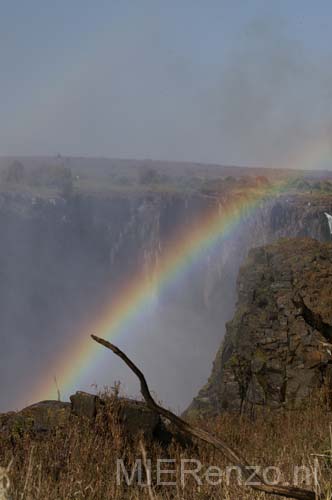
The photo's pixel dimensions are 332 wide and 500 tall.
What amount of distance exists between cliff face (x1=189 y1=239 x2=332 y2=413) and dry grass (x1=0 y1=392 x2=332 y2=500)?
11.4 ft

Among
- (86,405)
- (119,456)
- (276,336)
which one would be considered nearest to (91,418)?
(86,405)

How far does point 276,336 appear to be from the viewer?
494 inches

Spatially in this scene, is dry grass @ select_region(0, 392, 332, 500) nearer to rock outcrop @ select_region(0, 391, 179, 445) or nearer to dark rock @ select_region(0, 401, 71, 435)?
rock outcrop @ select_region(0, 391, 179, 445)

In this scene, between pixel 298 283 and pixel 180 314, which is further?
pixel 180 314

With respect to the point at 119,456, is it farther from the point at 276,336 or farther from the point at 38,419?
the point at 276,336

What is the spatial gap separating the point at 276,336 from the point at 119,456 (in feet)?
23.7

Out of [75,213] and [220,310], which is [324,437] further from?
[75,213]

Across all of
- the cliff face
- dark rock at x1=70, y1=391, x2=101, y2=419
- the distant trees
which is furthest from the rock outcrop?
the distant trees

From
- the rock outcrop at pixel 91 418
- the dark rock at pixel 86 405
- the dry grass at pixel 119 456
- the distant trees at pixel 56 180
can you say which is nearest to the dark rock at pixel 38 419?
the rock outcrop at pixel 91 418

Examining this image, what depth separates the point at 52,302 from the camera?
56.4m

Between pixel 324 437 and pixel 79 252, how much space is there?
5165 cm

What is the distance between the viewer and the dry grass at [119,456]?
421cm

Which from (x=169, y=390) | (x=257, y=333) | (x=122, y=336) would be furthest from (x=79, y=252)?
(x=257, y=333)

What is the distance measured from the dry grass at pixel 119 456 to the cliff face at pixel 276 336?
3.48m
